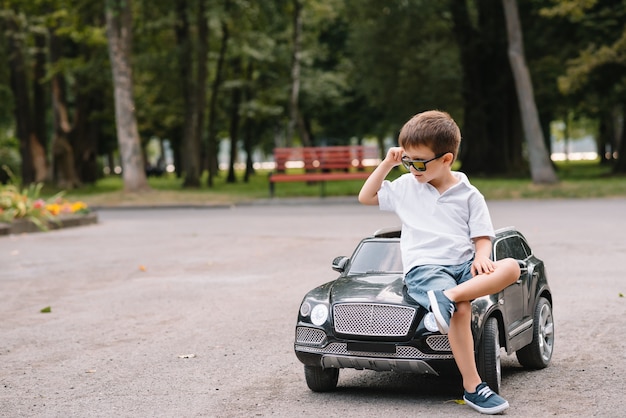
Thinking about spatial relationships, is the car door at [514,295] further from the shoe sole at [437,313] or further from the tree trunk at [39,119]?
the tree trunk at [39,119]

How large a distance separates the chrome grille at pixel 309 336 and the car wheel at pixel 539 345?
5.19ft

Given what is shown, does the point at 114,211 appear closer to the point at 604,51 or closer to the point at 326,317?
the point at 604,51

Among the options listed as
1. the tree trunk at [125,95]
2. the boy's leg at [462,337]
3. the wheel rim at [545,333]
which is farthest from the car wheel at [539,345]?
the tree trunk at [125,95]

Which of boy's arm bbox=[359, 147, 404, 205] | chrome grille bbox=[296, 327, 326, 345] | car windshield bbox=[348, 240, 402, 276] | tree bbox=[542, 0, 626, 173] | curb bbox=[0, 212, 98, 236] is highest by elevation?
tree bbox=[542, 0, 626, 173]

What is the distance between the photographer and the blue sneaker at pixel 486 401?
5.58 metres

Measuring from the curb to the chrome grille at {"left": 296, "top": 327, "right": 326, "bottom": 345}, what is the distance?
45.7ft

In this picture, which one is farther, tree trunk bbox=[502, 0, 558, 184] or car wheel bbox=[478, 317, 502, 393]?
tree trunk bbox=[502, 0, 558, 184]

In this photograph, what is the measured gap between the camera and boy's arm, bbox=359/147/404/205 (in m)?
5.73

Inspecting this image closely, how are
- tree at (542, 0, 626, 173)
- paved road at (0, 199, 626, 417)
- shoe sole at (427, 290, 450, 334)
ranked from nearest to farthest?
shoe sole at (427, 290, 450, 334)
paved road at (0, 199, 626, 417)
tree at (542, 0, 626, 173)

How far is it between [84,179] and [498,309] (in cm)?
4059

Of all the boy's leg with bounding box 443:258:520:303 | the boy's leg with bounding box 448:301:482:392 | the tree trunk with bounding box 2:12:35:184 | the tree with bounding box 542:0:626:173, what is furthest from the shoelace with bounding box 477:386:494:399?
the tree trunk with bounding box 2:12:35:184

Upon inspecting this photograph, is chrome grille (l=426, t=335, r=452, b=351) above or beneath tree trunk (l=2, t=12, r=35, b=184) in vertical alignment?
beneath

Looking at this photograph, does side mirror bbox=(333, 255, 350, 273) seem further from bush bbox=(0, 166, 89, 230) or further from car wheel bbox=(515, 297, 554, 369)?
bush bbox=(0, 166, 89, 230)

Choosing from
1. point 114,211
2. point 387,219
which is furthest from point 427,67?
point 387,219
